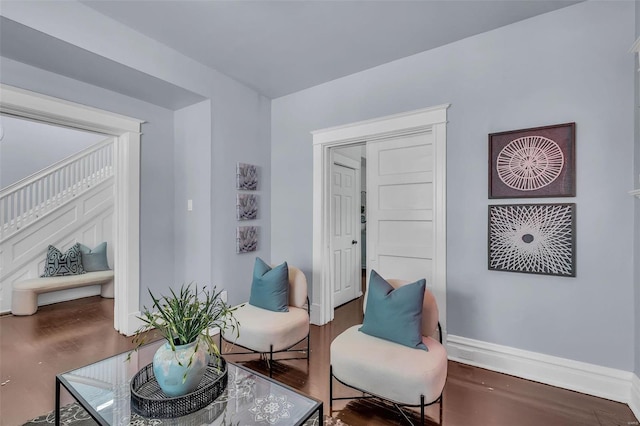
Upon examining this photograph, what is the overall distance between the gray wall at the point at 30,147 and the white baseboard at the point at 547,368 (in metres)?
5.64

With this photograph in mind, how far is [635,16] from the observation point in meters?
1.95

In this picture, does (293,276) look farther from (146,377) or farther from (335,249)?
(146,377)

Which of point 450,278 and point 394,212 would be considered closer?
point 450,278

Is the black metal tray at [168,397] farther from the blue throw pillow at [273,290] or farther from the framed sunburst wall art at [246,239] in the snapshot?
the framed sunburst wall art at [246,239]

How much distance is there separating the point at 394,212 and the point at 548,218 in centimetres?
131

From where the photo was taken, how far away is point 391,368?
1.65 metres

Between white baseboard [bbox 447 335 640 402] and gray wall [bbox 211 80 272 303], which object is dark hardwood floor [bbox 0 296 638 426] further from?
gray wall [bbox 211 80 272 303]

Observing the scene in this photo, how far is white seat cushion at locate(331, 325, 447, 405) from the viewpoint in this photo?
1609 mm

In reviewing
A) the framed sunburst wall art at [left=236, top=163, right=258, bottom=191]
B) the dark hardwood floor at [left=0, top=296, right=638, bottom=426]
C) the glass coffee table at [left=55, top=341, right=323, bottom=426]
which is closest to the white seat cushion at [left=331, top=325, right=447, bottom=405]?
the dark hardwood floor at [left=0, top=296, right=638, bottom=426]

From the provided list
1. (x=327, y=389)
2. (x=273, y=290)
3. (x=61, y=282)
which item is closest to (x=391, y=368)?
(x=327, y=389)

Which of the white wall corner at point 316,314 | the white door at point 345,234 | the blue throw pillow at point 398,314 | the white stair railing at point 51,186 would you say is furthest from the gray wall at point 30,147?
the blue throw pillow at point 398,314

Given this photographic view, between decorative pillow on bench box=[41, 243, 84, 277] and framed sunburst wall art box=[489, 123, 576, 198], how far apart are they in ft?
18.0

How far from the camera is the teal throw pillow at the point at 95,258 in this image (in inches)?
179

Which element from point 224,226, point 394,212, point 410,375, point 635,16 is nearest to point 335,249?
point 394,212
